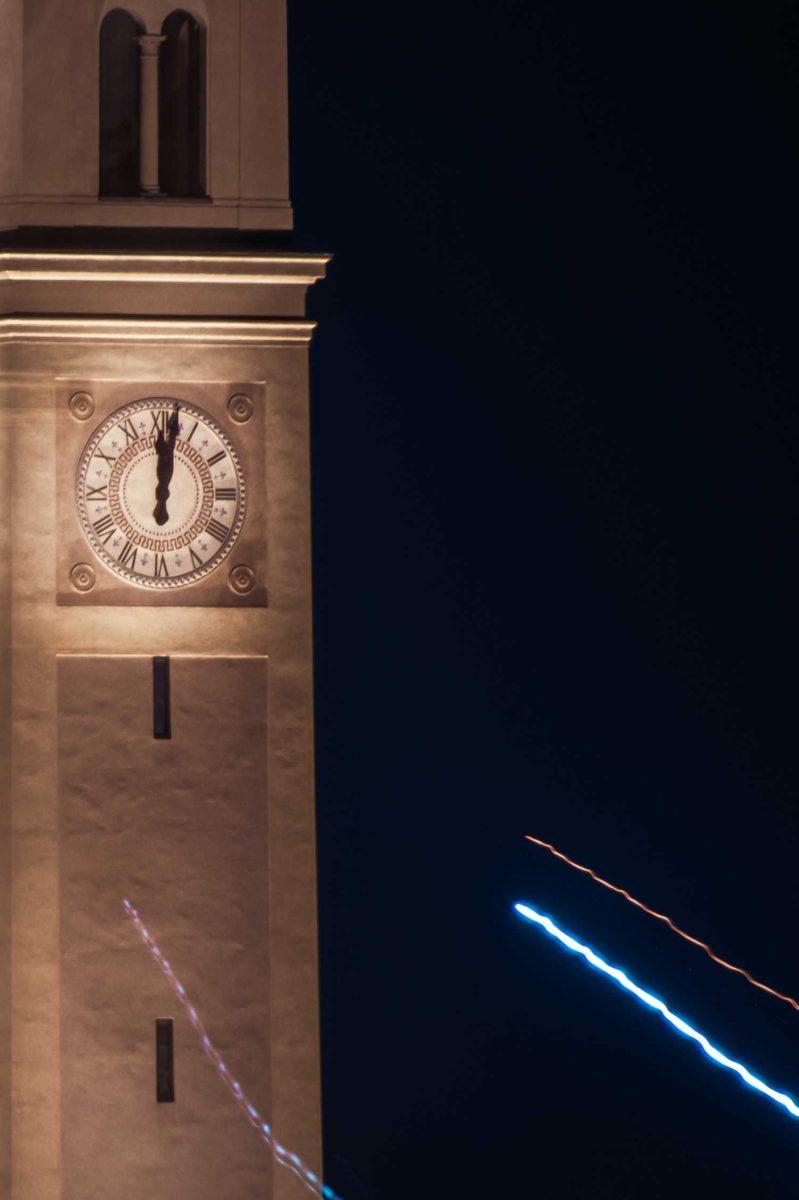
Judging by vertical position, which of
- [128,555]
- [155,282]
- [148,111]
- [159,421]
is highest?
[148,111]

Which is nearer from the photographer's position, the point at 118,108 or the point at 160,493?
the point at 160,493

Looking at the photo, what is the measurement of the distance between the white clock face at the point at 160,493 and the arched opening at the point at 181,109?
1.31 metres

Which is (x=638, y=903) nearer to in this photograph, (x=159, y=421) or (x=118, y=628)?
(x=118, y=628)

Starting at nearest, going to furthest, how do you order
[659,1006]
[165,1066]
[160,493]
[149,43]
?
1. [165,1066]
2. [160,493]
3. [149,43]
4. [659,1006]

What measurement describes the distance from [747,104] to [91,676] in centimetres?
489

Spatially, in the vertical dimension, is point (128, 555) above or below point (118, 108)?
below

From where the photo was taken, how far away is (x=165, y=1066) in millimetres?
9773

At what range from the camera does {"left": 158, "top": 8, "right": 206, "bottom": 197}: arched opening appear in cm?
1052

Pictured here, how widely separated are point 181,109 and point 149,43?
477 millimetres

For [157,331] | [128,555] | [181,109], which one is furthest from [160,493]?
[181,109]

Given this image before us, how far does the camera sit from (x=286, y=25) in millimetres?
10359

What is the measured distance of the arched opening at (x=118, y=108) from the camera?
10680mm

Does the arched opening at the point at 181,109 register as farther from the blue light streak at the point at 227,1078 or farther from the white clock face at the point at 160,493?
the blue light streak at the point at 227,1078

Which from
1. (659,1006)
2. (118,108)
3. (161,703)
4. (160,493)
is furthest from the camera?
(659,1006)
